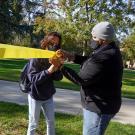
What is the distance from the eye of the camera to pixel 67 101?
1055 cm

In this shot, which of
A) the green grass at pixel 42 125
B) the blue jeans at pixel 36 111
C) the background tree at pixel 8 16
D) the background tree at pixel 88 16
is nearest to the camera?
the blue jeans at pixel 36 111

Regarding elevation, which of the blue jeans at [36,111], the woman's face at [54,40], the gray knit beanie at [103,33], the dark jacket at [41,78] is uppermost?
the gray knit beanie at [103,33]

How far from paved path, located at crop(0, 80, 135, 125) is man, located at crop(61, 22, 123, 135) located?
4.44 m

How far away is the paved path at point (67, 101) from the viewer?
9047mm

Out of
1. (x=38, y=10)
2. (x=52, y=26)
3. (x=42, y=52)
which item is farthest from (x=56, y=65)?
(x=38, y=10)

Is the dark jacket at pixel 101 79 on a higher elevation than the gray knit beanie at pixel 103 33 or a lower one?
lower

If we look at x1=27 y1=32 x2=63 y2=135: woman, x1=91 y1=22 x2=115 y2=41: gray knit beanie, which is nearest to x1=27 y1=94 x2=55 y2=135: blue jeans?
x1=27 y1=32 x2=63 y2=135: woman

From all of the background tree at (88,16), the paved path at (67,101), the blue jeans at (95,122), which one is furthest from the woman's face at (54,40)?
the background tree at (88,16)

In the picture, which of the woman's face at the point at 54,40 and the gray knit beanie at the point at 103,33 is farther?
the woman's face at the point at 54,40

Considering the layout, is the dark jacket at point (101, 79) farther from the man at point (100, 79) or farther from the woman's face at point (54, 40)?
the woman's face at point (54, 40)

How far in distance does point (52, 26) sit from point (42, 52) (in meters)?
19.5

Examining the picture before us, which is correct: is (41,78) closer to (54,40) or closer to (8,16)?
(54,40)

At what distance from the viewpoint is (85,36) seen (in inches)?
772

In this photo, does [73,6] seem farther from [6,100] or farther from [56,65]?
[56,65]
